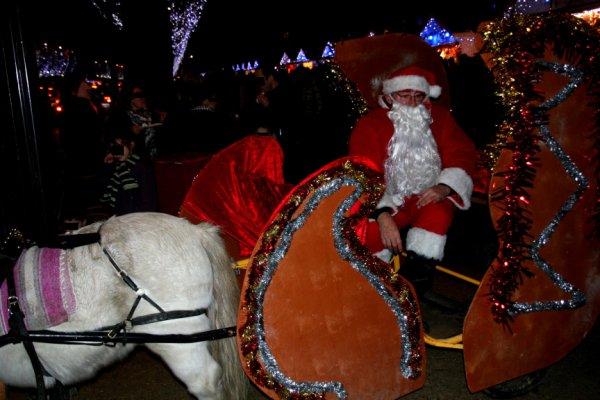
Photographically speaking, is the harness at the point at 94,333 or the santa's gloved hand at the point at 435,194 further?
the santa's gloved hand at the point at 435,194

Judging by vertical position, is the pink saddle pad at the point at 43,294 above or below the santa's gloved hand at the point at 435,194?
below

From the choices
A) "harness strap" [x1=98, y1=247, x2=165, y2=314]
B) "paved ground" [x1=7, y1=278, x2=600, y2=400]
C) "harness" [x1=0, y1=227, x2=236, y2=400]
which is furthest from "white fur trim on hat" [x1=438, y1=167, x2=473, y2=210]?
"harness strap" [x1=98, y1=247, x2=165, y2=314]

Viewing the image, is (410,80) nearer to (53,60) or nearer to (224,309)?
(224,309)

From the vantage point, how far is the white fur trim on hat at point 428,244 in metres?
2.53

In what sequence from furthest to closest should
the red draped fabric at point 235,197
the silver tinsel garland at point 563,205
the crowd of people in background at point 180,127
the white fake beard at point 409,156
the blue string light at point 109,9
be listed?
the blue string light at point 109,9, the crowd of people in background at point 180,127, the white fake beard at point 409,156, the red draped fabric at point 235,197, the silver tinsel garland at point 563,205

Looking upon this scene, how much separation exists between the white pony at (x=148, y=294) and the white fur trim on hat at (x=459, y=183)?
147cm

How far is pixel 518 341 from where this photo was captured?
7.70 ft

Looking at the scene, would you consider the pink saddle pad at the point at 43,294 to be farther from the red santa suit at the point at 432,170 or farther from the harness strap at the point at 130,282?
the red santa suit at the point at 432,170

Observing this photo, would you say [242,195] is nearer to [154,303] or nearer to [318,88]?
[154,303]

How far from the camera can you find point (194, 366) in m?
2.06

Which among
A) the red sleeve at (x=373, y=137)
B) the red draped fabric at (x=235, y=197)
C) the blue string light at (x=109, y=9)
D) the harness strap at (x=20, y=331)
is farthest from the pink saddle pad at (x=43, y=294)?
the blue string light at (x=109, y=9)

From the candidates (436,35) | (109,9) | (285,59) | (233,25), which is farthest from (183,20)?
(233,25)

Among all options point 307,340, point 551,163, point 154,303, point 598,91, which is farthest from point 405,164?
point 154,303

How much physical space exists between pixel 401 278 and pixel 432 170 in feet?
3.32
